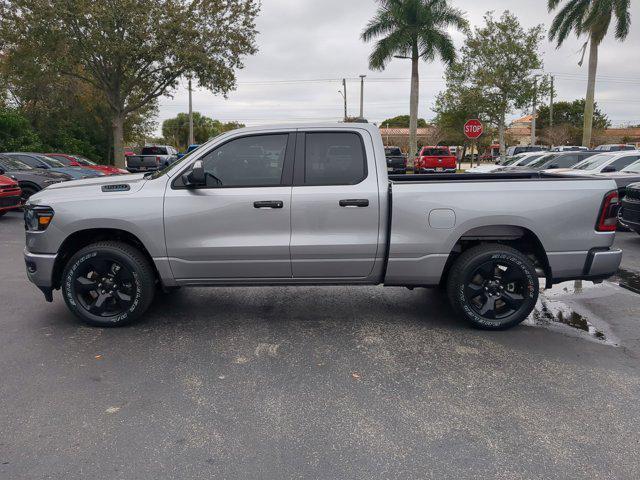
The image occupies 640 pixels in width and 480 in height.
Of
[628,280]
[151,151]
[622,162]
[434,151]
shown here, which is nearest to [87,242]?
[628,280]

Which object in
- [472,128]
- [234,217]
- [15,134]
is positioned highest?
[15,134]

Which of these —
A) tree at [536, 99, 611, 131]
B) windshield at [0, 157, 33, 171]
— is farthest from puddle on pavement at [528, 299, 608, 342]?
tree at [536, 99, 611, 131]

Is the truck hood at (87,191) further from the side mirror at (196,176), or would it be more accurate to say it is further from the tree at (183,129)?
the tree at (183,129)

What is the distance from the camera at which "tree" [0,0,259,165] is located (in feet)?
73.7

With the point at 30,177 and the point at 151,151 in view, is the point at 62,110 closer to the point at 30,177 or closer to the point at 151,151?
the point at 151,151

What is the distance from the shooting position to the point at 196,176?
15.3 ft

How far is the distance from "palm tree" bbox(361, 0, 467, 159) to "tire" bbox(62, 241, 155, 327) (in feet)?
84.9

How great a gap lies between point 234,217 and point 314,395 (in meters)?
1.90

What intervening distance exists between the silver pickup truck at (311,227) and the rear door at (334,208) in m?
0.01

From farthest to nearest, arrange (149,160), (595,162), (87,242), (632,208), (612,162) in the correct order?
1. (149,160)
2. (595,162)
3. (612,162)
4. (632,208)
5. (87,242)

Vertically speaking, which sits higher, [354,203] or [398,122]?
[398,122]

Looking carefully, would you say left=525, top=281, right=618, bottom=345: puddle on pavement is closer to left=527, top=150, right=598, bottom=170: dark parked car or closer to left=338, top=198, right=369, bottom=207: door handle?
left=338, top=198, right=369, bottom=207: door handle

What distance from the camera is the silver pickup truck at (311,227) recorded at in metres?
4.87

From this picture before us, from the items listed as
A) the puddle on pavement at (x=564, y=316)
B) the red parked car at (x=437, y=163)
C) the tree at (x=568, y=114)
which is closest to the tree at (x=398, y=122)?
the tree at (x=568, y=114)
